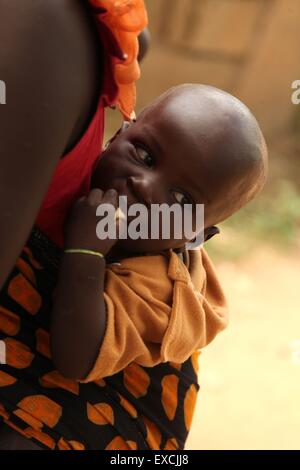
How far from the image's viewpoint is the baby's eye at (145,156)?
130cm

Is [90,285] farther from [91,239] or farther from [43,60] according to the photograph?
[43,60]

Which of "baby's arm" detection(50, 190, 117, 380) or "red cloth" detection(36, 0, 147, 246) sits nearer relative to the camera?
"red cloth" detection(36, 0, 147, 246)

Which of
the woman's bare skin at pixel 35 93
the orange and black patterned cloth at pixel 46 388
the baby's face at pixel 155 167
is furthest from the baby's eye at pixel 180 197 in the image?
the woman's bare skin at pixel 35 93

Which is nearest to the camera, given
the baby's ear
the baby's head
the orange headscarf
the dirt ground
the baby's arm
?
the orange headscarf

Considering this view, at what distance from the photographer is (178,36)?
15.2ft

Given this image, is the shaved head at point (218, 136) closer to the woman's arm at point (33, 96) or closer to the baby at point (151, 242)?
the baby at point (151, 242)

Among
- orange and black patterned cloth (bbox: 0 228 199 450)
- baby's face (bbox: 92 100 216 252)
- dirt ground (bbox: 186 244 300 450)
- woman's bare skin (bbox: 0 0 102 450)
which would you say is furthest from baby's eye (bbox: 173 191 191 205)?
dirt ground (bbox: 186 244 300 450)

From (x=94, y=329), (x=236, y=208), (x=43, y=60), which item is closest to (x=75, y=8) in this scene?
(x=43, y=60)

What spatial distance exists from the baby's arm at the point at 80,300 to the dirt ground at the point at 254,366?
5.24 feet

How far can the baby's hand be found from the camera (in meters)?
1.19

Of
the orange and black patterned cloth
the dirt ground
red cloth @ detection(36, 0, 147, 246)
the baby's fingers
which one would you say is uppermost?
red cloth @ detection(36, 0, 147, 246)

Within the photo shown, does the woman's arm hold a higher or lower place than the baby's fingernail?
higher

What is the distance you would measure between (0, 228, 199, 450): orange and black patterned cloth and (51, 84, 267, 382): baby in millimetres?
57

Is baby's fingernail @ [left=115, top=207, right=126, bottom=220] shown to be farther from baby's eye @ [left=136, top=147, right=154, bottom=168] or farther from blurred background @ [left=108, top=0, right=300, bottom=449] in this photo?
blurred background @ [left=108, top=0, right=300, bottom=449]
